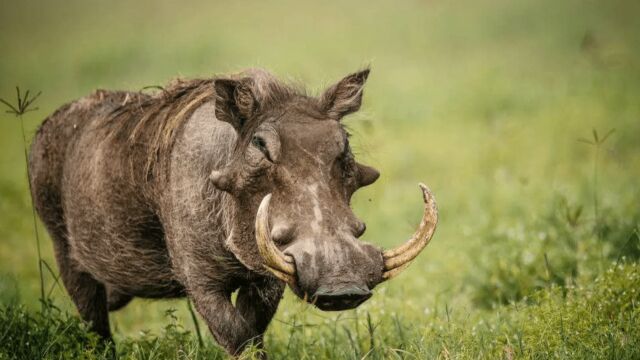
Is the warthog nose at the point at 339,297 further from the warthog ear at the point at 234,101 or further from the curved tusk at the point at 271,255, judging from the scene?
the warthog ear at the point at 234,101

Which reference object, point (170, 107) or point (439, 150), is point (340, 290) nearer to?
point (170, 107)

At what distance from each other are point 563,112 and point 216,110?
317 inches

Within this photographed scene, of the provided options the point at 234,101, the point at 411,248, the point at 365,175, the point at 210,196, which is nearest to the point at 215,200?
the point at 210,196

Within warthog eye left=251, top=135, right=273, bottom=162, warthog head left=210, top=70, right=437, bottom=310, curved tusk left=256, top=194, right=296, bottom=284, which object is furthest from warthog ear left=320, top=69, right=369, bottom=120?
curved tusk left=256, top=194, right=296, bottom=284

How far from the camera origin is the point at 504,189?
8.88 m

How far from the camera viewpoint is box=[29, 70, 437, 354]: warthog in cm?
341

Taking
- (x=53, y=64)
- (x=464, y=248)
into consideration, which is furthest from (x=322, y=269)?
(x=53, y=64)

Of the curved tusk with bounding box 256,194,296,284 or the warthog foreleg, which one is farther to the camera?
the warthog foreleg

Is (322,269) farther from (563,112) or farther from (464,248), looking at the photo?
(563,112)

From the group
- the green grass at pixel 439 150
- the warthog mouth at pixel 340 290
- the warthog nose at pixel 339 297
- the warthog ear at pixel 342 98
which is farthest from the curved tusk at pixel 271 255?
the warthog ear at pixel 342 98

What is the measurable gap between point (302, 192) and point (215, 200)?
2.15 feet

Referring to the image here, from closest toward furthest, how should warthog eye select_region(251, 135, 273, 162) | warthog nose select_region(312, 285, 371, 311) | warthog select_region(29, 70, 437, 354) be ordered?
warthog nose select_region(312, 285, 371, 311) < warthog select_region(29, 70, 437, 354) < warthog eye select_region(251, 135, 273, 162)

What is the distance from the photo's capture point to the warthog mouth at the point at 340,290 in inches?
128

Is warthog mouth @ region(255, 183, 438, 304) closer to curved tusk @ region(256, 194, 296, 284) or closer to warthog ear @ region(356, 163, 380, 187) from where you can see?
curved tusk @ region(256, 194, 296, 284)
